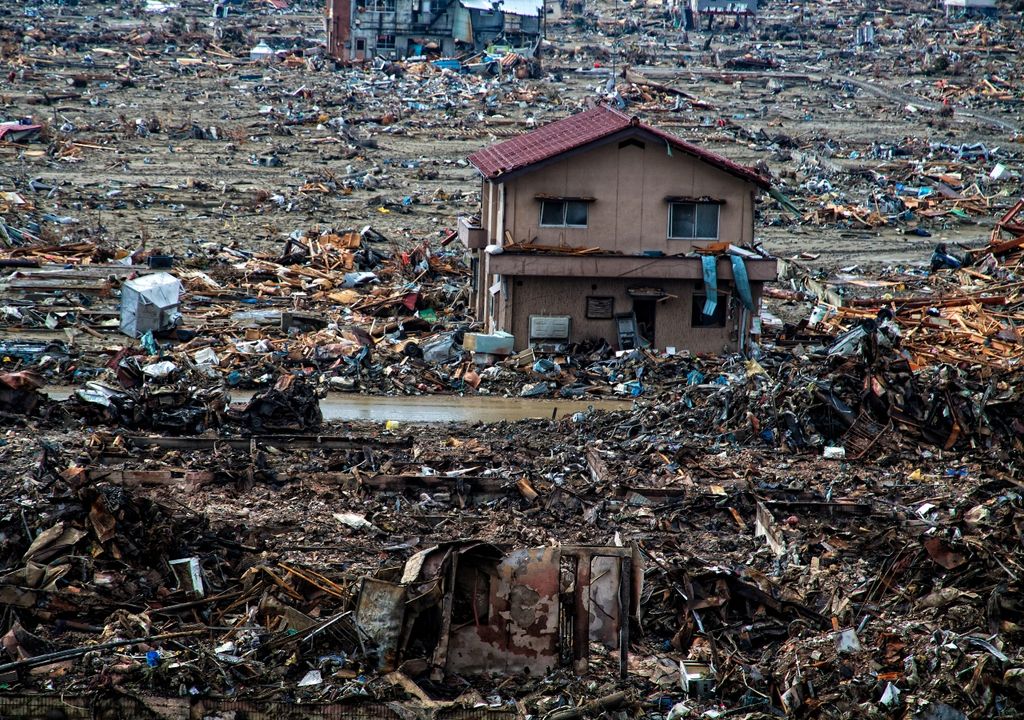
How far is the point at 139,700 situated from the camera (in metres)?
11.7

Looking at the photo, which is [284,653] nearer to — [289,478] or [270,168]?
[289,478]

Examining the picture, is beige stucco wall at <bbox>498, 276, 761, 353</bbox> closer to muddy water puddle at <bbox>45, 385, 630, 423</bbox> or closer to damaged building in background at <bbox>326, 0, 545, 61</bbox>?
muddy water puddle at <bbox>45, 385, 630, 423</bbox>

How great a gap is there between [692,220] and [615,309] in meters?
2.54

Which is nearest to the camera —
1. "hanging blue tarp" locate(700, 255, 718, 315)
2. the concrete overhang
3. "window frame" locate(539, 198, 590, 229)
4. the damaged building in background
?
the concrete overhang

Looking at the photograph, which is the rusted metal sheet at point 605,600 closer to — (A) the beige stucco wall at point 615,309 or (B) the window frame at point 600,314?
(A) the beige stucco wall at point 615,309

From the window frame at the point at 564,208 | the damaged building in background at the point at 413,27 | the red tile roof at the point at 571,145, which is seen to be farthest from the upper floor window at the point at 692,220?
the damaged building in background at the point at 413,27

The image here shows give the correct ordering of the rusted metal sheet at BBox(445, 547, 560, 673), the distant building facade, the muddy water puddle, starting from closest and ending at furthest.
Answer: the rusted metal sheet at BBox(445, 547, 560, 673) < the muddy water puddle < the distant building facade

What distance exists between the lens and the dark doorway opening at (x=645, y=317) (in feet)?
89.2

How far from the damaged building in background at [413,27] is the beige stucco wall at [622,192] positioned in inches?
1678

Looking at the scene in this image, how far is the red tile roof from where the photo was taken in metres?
26.4

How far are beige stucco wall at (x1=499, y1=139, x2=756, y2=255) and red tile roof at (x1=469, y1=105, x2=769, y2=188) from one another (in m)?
0.25

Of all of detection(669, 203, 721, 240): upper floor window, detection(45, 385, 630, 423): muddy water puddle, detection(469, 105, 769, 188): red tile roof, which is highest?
detection(469, 105, 769, 188): red tile roof

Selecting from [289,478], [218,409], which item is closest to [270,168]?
[218,409]

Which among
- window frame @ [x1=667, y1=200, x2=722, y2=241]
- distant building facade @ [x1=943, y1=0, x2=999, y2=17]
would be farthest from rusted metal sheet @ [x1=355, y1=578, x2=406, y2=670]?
distant building facade @ [x1=943, y1=0, x2=999, y2=17]
